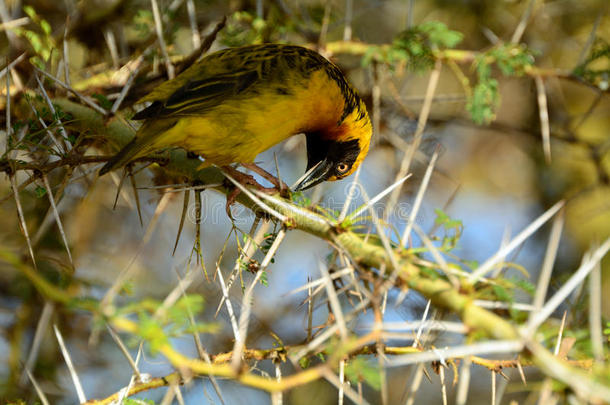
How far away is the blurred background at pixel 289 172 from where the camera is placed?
147 inches

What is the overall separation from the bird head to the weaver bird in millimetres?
275

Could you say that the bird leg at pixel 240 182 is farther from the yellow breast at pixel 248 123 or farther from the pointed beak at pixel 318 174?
the pointed beak at pixel 318 174

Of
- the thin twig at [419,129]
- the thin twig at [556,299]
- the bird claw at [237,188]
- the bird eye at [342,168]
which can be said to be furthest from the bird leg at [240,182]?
the thin twig at [556,299]

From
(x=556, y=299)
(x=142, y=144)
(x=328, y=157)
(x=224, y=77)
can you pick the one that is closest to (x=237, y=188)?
(x=142, y=144)

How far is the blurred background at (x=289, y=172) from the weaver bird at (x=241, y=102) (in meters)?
0.35

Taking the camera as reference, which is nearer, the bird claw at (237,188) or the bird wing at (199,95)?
the bird claw at (237,188)

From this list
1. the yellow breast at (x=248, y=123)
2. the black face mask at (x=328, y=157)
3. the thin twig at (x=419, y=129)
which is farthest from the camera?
the black face mask at (x=328, y=157)

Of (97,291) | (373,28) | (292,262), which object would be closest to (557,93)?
(373,28)

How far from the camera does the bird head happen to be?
13.8 feet

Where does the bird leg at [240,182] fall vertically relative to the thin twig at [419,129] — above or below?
below

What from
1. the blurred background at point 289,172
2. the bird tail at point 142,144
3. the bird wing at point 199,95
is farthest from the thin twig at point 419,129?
the bird tail at point 142,144

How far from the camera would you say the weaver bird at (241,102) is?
10.3ft

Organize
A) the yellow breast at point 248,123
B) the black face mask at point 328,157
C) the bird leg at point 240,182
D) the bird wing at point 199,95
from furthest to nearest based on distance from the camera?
the black face mask at point 328,157 < the yellow breast at point 248,123 < the bird wing at point 199,95 < the bird leg at point 240,182

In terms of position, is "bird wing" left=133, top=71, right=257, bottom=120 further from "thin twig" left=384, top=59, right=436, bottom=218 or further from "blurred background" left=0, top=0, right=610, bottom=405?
"thin twig" left=384, top=59, right=436, bottom=218
